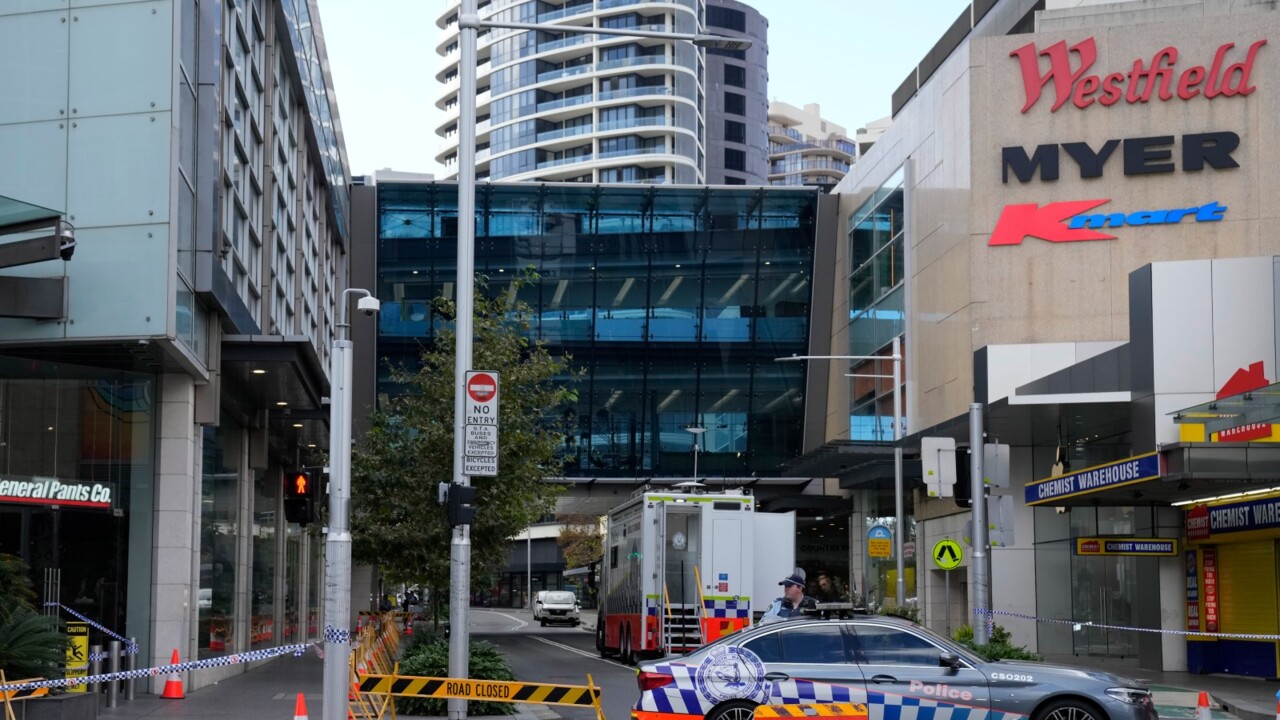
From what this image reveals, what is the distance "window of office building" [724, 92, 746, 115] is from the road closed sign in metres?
121

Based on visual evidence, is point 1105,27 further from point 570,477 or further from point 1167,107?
point 570,477

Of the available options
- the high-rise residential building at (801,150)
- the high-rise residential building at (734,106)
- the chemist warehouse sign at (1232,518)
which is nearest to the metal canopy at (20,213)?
the chemist warehouse sign at (1232,518)

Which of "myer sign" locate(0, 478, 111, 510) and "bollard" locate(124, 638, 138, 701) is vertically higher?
"myer sign" locate(0, 478, 111, 510)

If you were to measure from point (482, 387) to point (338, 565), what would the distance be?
3532 mm

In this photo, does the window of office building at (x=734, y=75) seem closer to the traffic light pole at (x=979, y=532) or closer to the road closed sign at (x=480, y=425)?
the traffic light pole at (x=979, y=532)

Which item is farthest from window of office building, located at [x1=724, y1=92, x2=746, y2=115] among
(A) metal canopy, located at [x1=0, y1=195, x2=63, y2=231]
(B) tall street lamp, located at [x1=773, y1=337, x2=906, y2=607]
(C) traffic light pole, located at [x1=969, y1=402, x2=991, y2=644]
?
(A) metal canopy, located at [x1=0, y1=195, x2=63, y2=231]

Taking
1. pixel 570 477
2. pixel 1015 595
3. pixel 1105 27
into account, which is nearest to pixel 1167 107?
pixel 1105 27

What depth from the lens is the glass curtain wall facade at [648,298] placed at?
54844 mm

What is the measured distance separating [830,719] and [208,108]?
49.5 ft

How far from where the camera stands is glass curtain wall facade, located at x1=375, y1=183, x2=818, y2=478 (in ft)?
180

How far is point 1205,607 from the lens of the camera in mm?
30750

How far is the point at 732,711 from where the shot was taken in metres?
14.2

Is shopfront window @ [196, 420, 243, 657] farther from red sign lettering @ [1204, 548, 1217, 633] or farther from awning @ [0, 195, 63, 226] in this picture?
red sign lettering @ [1204, 548, 1217, 633]

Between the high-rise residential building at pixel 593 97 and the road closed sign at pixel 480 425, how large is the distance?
10068 cm
